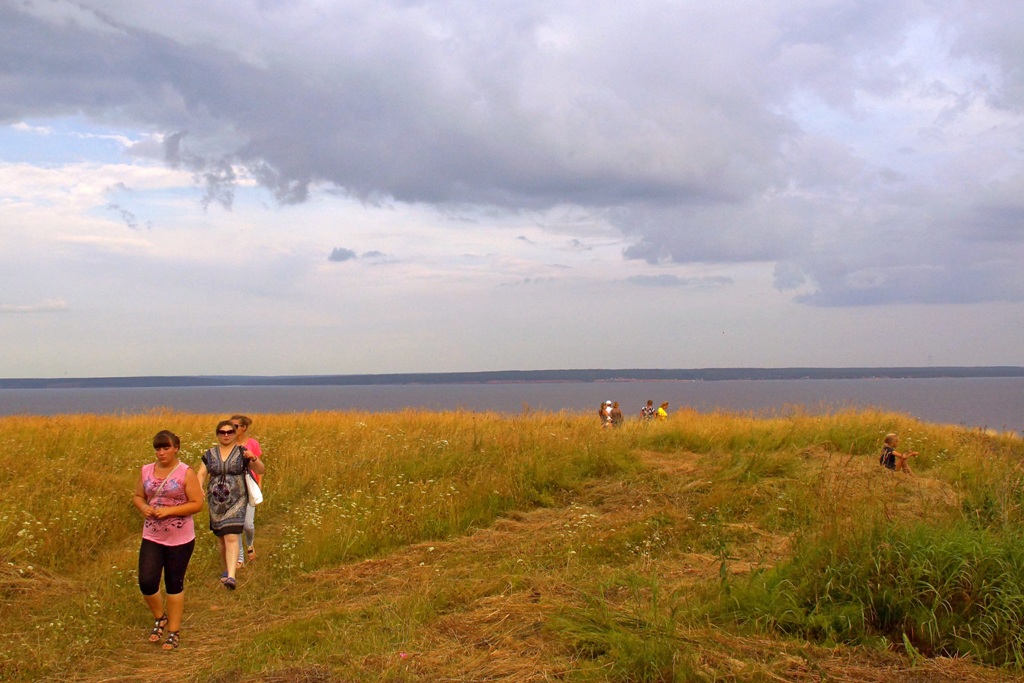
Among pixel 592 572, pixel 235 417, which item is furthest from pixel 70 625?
pixel 592 572

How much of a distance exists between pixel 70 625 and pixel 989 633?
26.5 feet

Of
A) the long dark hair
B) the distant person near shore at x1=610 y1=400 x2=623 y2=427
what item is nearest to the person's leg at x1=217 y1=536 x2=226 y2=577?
the long dark hair

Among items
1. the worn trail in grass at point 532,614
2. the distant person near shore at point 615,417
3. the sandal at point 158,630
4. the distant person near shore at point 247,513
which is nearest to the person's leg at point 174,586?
the sandal at point 158,630

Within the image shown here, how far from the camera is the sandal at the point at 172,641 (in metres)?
7.09

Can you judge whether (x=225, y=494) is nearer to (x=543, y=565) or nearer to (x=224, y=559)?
(x=224, y=559)

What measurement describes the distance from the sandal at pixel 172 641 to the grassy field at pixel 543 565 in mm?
88

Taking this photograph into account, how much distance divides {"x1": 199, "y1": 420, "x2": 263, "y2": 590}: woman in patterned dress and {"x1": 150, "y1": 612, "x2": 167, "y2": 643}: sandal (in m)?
1.37

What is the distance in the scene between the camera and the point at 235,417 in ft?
32.7

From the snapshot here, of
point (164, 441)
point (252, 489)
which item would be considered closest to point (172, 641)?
point (164, 441)

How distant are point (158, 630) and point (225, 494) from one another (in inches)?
76.2

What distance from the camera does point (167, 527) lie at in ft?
23.7

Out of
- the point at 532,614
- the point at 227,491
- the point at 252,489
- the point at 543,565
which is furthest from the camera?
the point at 252,489

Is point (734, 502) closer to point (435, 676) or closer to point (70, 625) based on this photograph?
point (435, 676)

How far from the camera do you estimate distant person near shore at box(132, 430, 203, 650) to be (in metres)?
7.17
